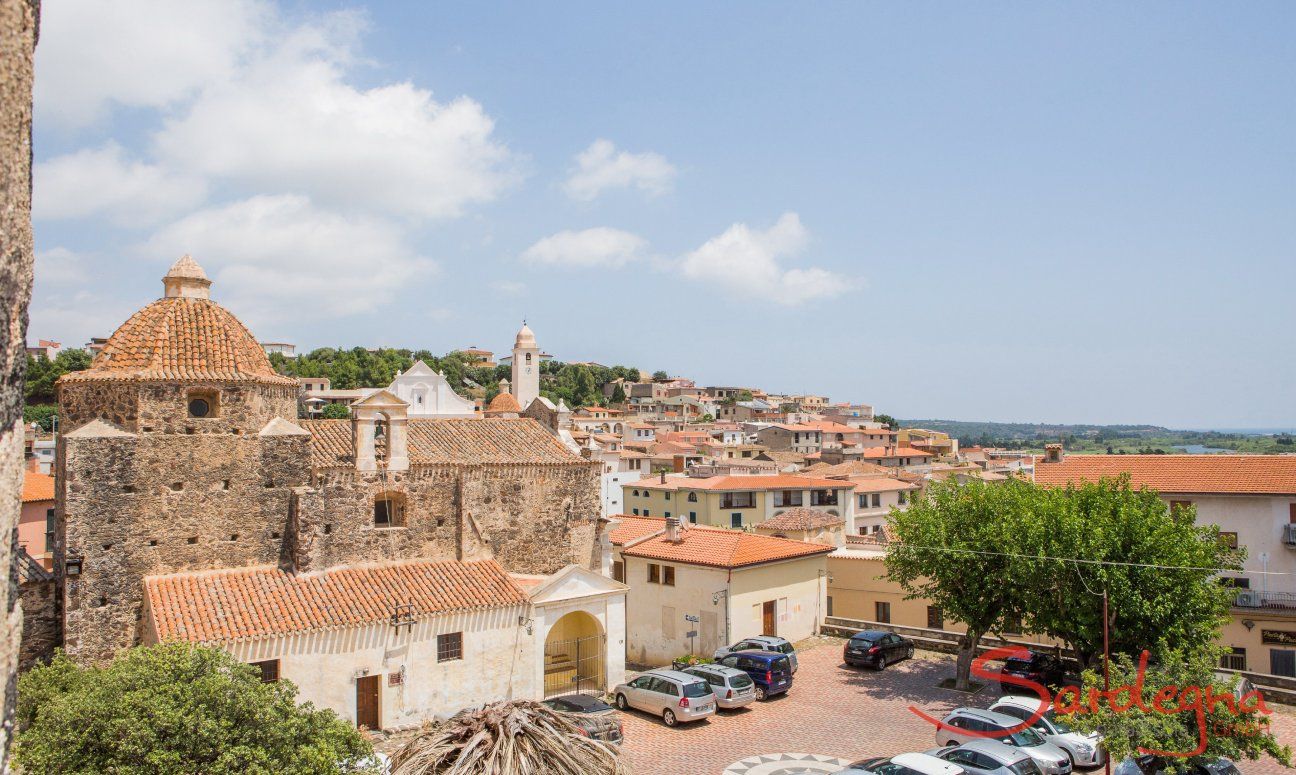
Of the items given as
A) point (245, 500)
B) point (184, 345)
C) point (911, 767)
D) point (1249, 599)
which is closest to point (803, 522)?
point (1249, 599)

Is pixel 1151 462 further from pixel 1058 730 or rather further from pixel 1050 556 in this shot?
pixel 1058 730

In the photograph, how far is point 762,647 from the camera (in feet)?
102

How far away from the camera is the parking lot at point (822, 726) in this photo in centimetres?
2302

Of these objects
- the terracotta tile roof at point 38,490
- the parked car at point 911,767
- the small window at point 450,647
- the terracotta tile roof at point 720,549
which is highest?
the terracotta tile roof at point 38,490

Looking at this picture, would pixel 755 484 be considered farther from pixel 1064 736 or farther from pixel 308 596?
pixel 308 596

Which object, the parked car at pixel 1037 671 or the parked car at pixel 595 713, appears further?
the parked car at pixel 1037 671

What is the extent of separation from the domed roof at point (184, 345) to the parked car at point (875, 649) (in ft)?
70.8

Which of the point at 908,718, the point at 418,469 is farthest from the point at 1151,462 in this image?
the point at 418,469

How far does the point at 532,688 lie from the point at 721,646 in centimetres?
915

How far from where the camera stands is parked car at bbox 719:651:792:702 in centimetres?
2806

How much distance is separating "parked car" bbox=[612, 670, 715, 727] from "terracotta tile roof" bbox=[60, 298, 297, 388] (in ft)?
46.2

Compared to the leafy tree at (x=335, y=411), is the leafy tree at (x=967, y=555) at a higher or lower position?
lower

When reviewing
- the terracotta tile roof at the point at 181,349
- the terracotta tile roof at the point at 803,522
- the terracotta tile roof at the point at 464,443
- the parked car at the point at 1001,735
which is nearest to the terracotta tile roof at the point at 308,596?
→ the terracotta tile roof at the point at 464,443

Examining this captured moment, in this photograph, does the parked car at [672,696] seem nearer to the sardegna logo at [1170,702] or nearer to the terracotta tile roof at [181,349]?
the sardegna logo at [1170,702]
